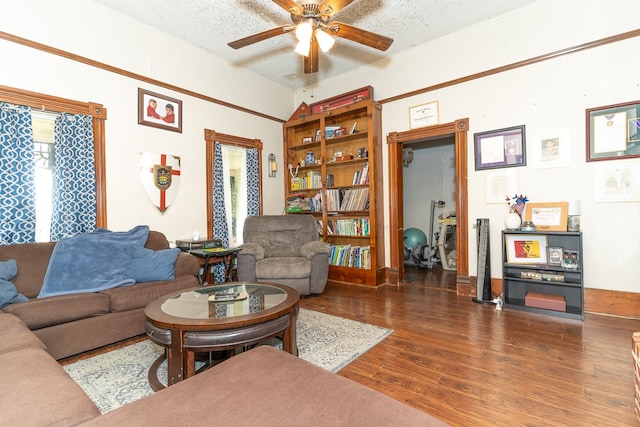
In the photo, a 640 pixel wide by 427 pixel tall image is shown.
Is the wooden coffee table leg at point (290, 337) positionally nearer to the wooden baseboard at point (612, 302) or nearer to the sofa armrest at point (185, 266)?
the sofa armrest at point (185, 266)

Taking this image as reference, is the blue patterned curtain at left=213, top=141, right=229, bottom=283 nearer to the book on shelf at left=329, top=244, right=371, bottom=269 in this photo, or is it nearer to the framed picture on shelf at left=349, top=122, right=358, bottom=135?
the book on shelf at left=329, top=244, right=371, bottom=269

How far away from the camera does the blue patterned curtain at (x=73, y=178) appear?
285 cm

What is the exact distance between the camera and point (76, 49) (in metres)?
2.97

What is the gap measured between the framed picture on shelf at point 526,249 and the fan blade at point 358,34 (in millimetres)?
2400

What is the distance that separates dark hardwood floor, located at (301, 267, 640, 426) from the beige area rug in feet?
0.43

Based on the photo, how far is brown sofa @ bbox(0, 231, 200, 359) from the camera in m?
2.06

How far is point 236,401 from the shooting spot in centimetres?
83

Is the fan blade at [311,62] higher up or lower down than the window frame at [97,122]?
higher up

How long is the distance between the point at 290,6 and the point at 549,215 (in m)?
3.11

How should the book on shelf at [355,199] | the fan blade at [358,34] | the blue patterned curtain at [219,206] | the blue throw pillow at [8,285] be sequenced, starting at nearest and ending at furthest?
the blue throw pillow at [8,285] < the fan blade at [358,34] < the blue patterned curtain at [219,206] < the book on shelf at [355,199]

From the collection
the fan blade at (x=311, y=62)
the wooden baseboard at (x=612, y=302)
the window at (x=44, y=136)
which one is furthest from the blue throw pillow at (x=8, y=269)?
the wooden baseboard at (x=612, y=302)

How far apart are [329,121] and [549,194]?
10.1 feet

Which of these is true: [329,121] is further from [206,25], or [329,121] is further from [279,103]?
[206,25]

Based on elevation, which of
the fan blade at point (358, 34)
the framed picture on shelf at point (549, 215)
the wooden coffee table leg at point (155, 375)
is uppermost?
the fan blade at point (358, 34)
